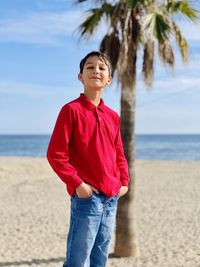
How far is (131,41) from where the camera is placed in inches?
279

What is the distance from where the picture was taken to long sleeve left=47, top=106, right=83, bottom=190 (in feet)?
10.5

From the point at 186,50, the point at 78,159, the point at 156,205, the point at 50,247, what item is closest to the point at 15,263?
the point at 50,247

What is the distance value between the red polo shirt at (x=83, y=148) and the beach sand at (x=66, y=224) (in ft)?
14.1

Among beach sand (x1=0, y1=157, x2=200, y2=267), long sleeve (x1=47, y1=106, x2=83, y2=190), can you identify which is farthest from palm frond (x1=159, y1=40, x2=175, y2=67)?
long sleeve (x1=47, y1=106, x2=83, y2=190)

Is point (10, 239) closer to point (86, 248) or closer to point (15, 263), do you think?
point (15, 263)

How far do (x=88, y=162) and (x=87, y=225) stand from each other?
0.41 m

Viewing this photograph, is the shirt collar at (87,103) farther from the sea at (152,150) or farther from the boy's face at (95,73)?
the sea at (152,150)

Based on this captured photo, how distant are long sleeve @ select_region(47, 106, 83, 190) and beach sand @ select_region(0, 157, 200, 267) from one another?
4.41 meters

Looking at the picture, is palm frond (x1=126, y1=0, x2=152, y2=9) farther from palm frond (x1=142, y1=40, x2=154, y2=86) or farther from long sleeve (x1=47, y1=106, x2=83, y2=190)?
long sleeve (x1=47, y1=106, x2=83, y2=190)

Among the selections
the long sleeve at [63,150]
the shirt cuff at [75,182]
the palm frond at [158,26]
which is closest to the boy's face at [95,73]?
the long sleeve at [63,150]

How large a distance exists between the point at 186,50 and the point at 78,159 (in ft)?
15.1

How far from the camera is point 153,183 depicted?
19.1 m

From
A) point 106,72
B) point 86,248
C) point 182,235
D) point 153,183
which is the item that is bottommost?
point 153,183

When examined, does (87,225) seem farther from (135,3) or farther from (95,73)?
(135,3)
